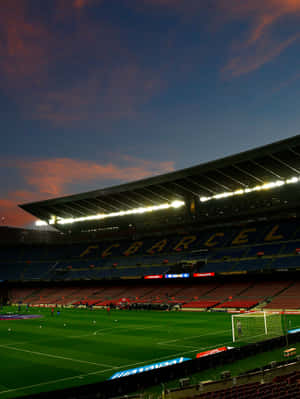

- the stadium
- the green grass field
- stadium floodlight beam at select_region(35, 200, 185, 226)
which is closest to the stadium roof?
the stadium

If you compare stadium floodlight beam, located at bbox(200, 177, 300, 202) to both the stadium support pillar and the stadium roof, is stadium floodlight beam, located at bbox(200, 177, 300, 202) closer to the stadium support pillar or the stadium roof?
the stadium roof

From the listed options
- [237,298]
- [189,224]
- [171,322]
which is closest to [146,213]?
[189,224]

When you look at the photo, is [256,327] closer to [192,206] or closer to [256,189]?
[256,189]

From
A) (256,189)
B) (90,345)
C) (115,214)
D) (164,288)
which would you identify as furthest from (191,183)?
(90,345)

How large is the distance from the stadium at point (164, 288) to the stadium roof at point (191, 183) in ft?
0.74

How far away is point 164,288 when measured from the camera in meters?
67.1

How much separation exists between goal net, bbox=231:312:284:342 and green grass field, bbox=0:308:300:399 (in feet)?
3.38

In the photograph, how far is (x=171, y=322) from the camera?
41688 millimetres

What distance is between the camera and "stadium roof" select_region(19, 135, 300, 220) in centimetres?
5297

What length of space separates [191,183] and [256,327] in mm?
35495

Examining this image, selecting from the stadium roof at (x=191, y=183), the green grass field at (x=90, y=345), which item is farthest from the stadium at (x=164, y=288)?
the stadium roof at (x=191, y=183)

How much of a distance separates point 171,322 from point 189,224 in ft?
110

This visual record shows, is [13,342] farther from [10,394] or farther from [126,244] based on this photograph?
[126,244]

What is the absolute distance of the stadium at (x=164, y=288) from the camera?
1848 centimetres
